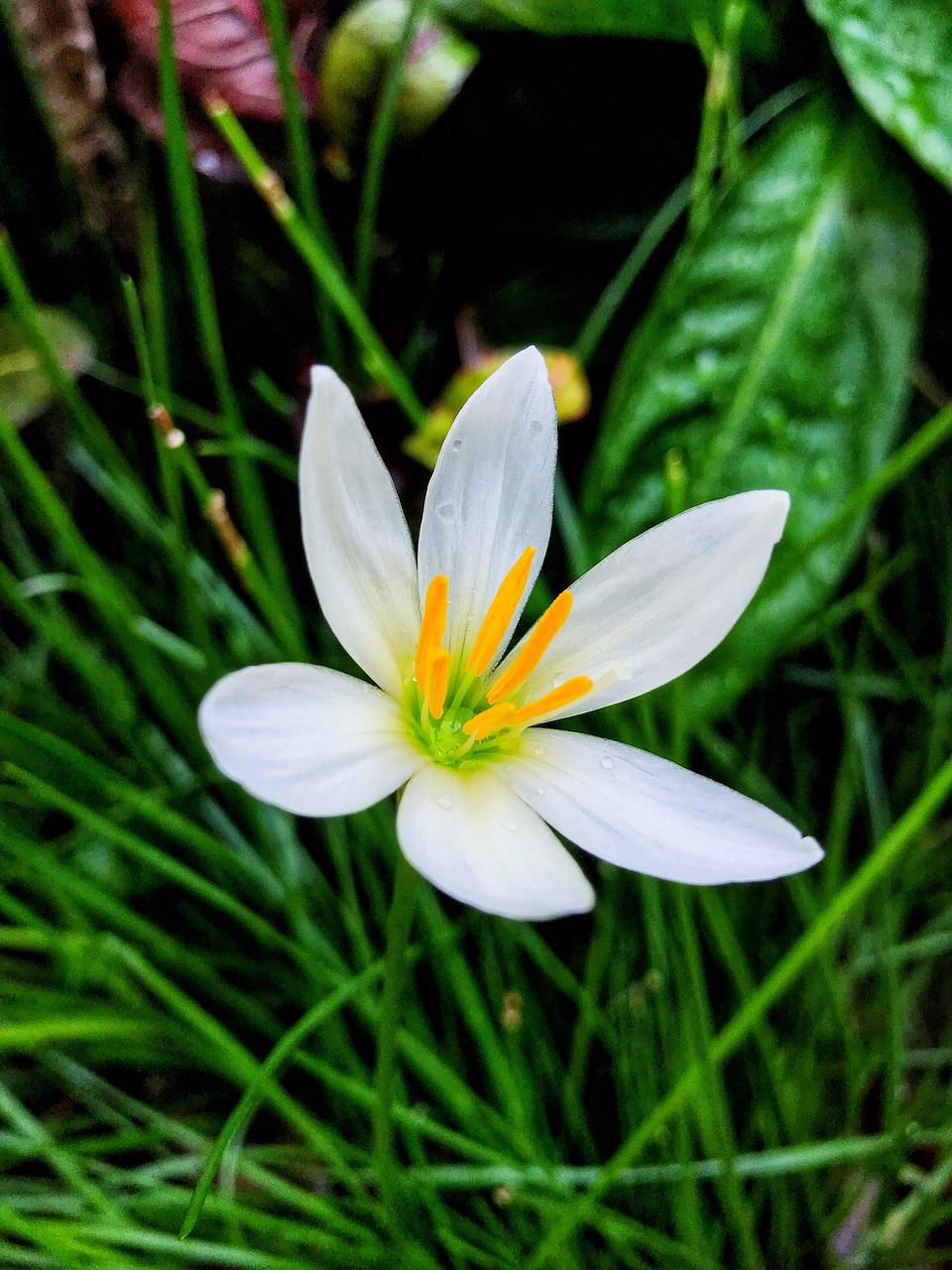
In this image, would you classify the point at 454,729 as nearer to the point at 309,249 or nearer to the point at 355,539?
the point at 355,539

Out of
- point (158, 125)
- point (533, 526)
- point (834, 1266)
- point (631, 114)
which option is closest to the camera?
point (533, 526)

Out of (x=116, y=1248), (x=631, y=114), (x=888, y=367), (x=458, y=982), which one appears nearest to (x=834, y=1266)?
(x=458, y=982)

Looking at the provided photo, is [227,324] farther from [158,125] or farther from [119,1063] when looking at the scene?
[119,1063]

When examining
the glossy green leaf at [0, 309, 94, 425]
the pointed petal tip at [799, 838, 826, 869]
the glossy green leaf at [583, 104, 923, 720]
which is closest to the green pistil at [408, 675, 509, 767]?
the pointed petal tip at [799, 838, 826, 869]

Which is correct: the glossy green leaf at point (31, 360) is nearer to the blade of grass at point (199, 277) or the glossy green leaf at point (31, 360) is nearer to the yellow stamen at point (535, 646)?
the blade of grass at point (199, 277)

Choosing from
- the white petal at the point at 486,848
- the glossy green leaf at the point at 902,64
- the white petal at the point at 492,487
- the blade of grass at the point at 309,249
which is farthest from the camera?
the glossy green leaf at the point at 902,64

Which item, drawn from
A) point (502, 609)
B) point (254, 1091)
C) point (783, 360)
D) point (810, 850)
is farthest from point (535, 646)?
point (783, 360)

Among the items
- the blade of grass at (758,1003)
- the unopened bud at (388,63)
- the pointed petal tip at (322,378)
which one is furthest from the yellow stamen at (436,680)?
the unopened bud at (388,63)
